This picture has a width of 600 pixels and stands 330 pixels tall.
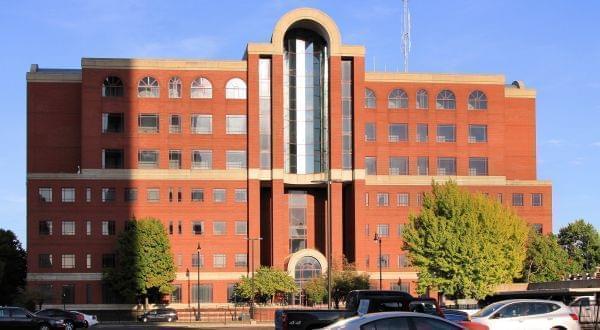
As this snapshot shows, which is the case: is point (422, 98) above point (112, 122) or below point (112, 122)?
above

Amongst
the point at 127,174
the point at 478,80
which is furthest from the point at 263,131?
the point at 478,80

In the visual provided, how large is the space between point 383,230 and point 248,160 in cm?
1746

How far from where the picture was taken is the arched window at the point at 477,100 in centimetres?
11506

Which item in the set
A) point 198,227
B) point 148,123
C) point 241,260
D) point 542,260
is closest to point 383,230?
point 241,260

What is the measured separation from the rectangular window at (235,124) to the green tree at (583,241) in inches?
2066

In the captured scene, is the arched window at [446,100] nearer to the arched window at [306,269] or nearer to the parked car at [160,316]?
the arched window at [306,269]

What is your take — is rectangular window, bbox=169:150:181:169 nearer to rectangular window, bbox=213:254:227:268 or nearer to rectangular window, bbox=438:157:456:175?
rectangular window, bbox=213:254:227:268

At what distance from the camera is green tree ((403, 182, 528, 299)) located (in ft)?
283

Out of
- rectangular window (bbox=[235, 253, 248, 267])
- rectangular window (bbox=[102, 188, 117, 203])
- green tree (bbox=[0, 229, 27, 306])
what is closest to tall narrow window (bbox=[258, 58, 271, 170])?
rectangular window (bbox=[235, 253, 248, 267])

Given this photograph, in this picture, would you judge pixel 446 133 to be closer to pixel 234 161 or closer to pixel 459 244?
pixel 234 161

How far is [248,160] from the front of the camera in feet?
360

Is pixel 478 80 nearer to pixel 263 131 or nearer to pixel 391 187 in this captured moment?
pixel 391 187

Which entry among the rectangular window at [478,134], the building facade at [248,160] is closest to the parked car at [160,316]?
the building facade at [248,160]

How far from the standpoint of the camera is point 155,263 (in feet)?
342
